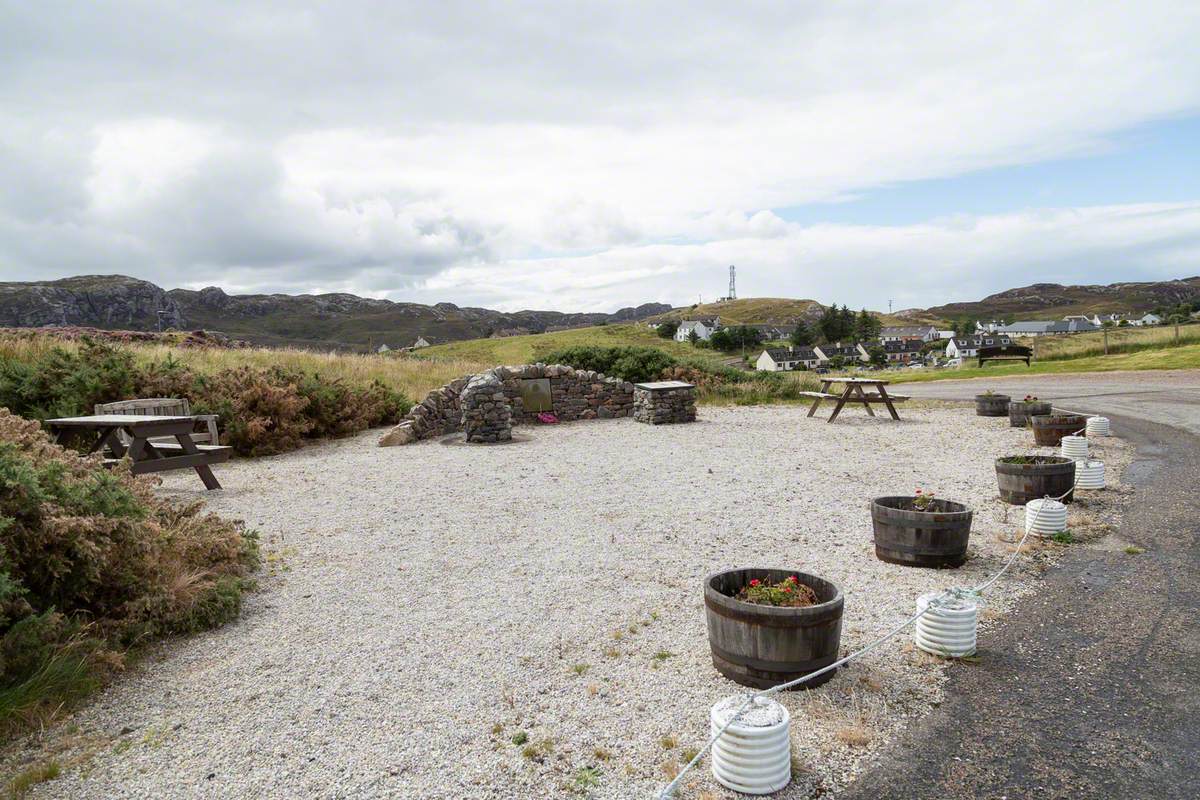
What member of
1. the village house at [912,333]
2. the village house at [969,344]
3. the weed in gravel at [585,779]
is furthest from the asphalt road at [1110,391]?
the village house at [912,333]

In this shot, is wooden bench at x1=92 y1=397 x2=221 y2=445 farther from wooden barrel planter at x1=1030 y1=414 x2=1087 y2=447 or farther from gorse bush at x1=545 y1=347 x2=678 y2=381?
wooden barrel planter at x1=1030 y1=414 x2=1087 y2=447

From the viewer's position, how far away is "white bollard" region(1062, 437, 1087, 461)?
905 cm

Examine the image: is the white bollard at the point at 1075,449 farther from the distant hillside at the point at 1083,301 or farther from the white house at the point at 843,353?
the distant hillside at the point at 1083,301

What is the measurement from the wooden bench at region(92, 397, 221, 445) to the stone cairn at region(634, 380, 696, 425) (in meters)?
7.94

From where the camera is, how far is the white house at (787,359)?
8281 cm

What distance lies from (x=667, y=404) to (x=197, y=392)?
869 cm

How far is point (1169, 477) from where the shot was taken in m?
8.20

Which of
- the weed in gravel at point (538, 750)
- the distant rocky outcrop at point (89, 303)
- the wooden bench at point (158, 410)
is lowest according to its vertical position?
the weed in gravel at point (538, 750)

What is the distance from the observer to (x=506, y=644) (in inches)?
168

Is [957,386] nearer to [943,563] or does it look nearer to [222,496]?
[943,563]

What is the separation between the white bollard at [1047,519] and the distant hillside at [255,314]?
2208 inches

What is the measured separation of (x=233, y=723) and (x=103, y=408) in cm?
946

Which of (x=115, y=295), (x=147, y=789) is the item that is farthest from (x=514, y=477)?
(x=115, y=295)

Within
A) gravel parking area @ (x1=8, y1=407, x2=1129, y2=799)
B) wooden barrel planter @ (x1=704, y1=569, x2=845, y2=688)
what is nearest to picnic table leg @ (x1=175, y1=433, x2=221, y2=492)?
gravel parking area @ (x1=8, y1=407, x2=1129, y2=799)
